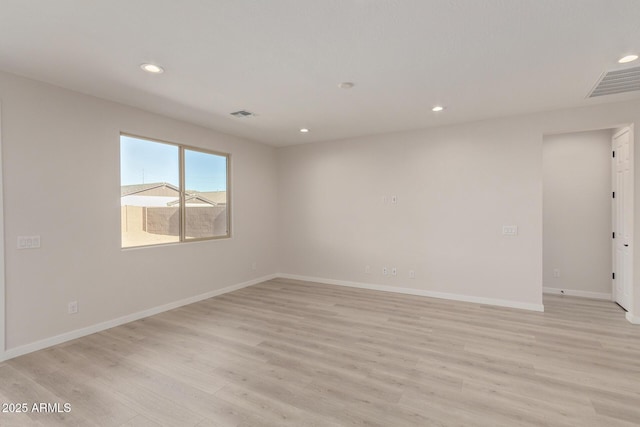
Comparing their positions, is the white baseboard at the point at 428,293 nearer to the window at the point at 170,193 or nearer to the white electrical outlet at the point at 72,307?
the window at the point at 170,193

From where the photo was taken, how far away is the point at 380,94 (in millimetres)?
3455

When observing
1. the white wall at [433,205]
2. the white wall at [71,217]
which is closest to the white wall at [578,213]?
the white wall at [433,205]

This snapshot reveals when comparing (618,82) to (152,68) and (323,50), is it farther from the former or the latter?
(152,68)

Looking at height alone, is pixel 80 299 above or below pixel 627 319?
above

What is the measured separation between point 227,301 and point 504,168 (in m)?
4.62

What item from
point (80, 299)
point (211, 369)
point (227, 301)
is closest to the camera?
point (211, 369)

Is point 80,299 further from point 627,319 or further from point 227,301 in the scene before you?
point 627,319

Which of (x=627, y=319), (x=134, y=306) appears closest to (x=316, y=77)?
(x=134, y=306)

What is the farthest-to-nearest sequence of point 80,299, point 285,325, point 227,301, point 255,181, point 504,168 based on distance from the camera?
point 255,181, point 227,301, point 504,168, point 285,325, point 80,299

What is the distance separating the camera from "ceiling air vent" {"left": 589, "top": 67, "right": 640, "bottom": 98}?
2896 mm

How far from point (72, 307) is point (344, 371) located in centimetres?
303

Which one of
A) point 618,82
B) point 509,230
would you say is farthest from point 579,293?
point 618,82

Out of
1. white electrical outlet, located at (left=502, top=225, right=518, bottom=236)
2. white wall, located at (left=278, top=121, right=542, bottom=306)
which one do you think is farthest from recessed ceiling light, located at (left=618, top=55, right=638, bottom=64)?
white electrical outlet, located at (left=502, top=225, right=518, bottom=236)

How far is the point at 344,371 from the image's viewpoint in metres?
2.61
